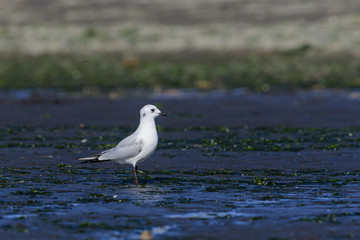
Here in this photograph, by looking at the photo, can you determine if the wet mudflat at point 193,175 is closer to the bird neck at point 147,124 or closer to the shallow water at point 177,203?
the shallow water at point 177,203

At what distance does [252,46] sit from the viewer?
37.6 meters

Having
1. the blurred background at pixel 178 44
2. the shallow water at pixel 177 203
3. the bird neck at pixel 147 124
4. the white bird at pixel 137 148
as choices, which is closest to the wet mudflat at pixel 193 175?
the shallow water at pixel 177 203

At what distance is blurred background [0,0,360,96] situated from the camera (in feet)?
104

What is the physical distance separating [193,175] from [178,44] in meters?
25.2

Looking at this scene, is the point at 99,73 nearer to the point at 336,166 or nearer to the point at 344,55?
the point at 344,55

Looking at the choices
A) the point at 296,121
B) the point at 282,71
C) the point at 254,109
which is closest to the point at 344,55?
the point at 282,71

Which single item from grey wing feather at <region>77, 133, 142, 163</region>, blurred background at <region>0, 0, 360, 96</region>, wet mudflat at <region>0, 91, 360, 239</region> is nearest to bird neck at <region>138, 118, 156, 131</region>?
grey wing feather at <region>77, 133, 142, 163</region>

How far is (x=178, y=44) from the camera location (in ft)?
126

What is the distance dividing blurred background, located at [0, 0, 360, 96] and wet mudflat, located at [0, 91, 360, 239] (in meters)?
6.95

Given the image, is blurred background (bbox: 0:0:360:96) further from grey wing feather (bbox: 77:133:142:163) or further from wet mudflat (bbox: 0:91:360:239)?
grey wing feather (bbox: 77:133:142:163)

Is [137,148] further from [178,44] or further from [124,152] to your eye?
[178,44]

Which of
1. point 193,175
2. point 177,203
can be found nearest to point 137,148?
point 193,175

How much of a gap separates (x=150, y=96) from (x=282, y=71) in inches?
283

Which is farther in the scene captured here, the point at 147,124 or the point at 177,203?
the point at 147,124
